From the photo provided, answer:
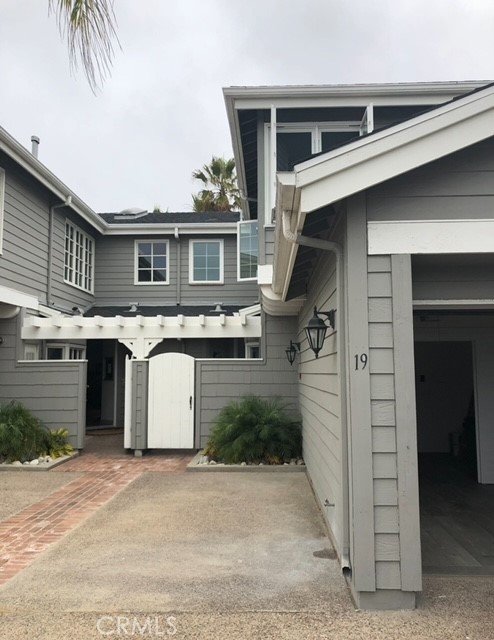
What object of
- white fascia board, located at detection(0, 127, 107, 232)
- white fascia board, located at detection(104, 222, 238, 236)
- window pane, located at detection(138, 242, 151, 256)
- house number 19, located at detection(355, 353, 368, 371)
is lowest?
house number 19, located at detection(355, 353, 368, 371)

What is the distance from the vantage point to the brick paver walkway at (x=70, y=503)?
416 centimetres

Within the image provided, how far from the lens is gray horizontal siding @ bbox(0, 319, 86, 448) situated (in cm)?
861

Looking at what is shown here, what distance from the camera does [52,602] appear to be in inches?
127

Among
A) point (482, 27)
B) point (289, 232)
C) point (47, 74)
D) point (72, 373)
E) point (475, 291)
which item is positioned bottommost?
point (72, 373)

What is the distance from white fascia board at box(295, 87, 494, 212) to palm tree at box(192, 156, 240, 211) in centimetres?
1879

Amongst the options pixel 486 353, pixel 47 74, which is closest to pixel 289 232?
pixel 47 74

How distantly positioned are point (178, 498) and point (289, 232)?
149 inches

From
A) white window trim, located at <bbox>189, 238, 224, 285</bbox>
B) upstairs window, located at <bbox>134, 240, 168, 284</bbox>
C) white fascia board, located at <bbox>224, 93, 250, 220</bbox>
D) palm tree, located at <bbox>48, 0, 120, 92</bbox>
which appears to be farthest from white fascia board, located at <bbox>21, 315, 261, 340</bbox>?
palm tree, located at <bbox>48, 0, 120, 92</bbox>

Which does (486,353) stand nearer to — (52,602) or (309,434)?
(309,434)

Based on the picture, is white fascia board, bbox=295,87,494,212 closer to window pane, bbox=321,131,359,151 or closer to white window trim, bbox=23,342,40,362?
→ window pane, bbox=321,131,359,151

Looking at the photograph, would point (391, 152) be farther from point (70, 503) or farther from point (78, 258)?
point (78, 258)

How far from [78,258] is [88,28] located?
974cm

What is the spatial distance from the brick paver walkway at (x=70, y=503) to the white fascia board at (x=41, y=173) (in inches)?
209

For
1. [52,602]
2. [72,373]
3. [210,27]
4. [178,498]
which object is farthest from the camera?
[72,373]
